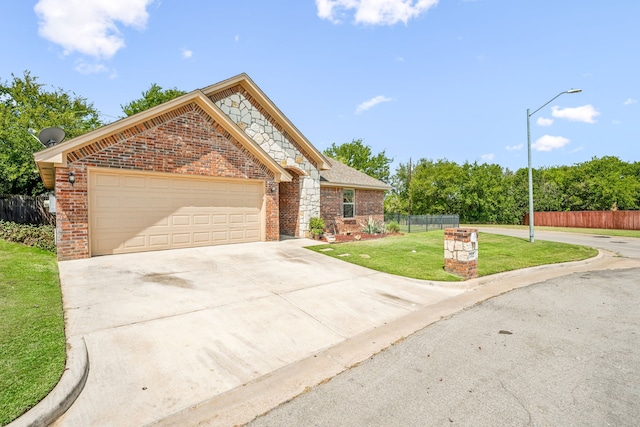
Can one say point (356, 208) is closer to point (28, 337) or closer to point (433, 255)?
point (433, 255)

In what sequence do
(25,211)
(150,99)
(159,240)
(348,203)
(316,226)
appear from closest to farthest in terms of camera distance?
1. (159,240)
2. (316,226)
3. (25,211)
4. (348,203)
5. (150,99)

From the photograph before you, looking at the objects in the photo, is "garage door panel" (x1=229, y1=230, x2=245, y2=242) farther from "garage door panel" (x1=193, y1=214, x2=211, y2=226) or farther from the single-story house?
"garage door panel" (x1=193, y1=214, x2=211, y2=226)

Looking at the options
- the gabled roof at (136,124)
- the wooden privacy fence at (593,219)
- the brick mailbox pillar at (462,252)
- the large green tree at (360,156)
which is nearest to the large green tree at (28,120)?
the gabled roof at (136,124)

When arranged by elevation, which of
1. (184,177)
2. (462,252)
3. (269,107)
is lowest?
(462,252)

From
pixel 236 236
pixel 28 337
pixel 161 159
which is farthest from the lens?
pixel 236 236

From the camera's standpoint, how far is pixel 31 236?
10.4m

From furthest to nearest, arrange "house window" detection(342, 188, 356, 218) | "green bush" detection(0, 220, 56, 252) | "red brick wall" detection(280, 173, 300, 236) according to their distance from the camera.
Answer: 1. "house window" detection(342, 188, 356, 218)
2. "red brick wall" detection(280, 173, 300, 236)
3. "green bush" detection(0, 220, 56, 252)

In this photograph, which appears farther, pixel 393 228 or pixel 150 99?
pixel 150 99

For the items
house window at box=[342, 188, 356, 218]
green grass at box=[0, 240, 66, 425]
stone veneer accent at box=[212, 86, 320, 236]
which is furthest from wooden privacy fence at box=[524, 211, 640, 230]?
green grass at box=[0, 240, 66, 425]

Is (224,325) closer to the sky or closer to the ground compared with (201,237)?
closer to the ground

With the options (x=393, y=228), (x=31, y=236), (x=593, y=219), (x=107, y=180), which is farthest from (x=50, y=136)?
(x=593, y=219)

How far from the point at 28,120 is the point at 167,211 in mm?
21803

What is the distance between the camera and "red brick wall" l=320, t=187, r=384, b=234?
16.6m

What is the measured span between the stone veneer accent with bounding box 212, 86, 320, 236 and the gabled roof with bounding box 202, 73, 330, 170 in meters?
0.19
